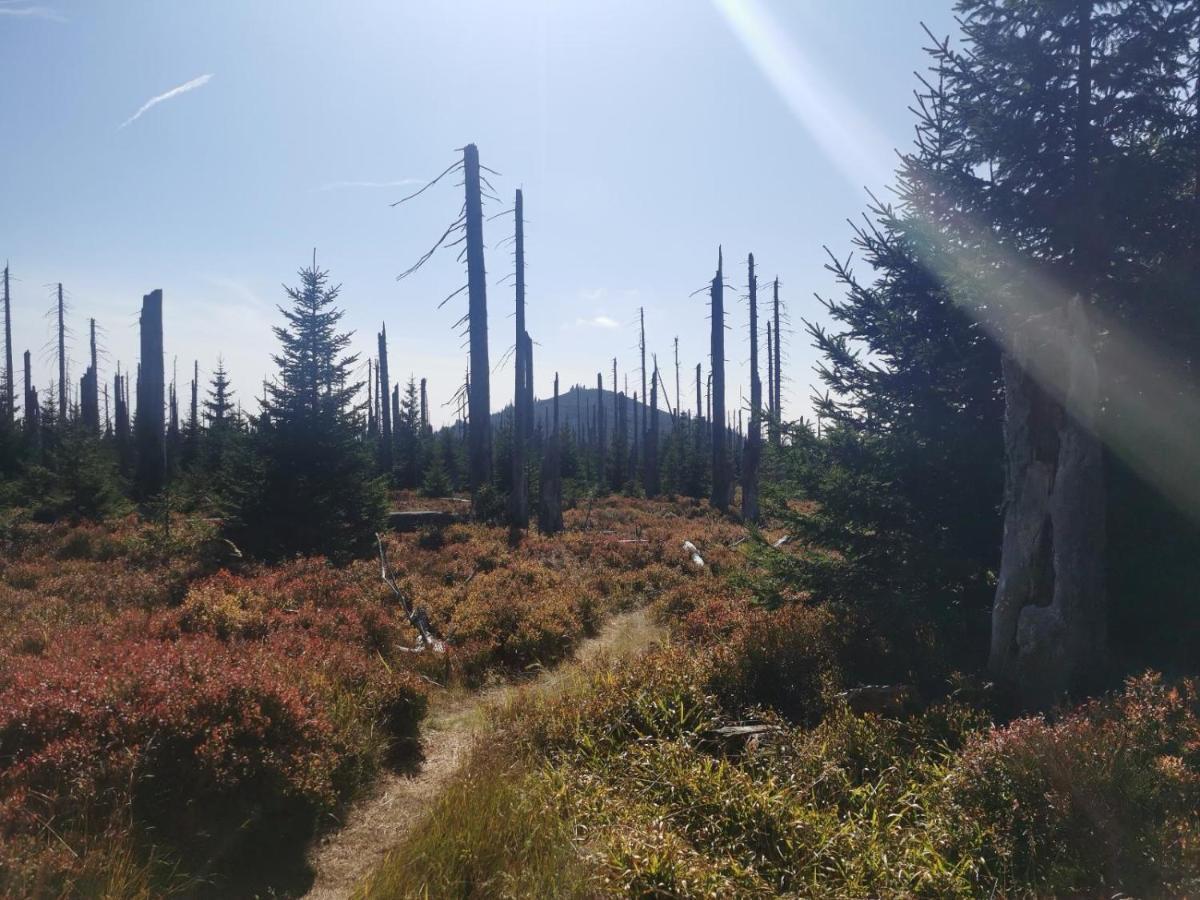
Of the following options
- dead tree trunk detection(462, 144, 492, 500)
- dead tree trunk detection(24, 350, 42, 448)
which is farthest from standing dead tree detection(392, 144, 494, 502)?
dead tree trunk detection(24, 350, 42, 448)

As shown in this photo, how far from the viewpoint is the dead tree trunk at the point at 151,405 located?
19.0 meters

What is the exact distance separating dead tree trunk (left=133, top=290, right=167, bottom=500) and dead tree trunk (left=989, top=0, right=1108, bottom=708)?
20.8 meters

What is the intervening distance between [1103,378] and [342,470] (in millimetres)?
13091

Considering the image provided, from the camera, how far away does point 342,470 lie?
14.2 m

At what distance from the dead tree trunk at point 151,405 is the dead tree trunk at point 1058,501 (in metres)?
20.8

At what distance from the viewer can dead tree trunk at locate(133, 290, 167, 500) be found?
19.0 m

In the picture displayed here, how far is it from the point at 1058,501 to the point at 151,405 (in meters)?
21.7

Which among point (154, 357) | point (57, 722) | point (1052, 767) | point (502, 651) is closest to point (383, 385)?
point (154, 357)

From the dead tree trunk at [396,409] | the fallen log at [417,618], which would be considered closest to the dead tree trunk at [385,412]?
the dead tree trunk at [396,409]

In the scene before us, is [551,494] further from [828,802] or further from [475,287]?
[828,802]

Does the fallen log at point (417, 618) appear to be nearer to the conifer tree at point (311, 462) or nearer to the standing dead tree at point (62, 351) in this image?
the conifer tree at point (311, 462)

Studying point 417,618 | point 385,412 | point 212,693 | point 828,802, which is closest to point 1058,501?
point 828,802

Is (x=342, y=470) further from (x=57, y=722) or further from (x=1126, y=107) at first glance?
(x=1126, y=107)

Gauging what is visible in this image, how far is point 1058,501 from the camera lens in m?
6.00
